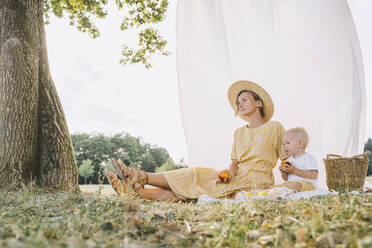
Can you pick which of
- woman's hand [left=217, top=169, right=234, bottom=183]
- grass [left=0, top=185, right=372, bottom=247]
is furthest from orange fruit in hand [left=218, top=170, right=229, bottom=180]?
grass [left=0, top=185, right=372, bottom=247]

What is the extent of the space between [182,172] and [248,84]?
1544mm

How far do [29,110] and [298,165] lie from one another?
11.3 ft

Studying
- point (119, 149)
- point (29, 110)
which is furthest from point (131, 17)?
point (119, 149)

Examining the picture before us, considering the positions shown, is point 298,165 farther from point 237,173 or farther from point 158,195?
point 158,195

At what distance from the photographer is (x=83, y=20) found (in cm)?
666

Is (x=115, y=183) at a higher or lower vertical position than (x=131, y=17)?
lower

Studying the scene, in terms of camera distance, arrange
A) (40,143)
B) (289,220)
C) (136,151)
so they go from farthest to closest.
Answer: (136,151) → (40,143) → (289,220)

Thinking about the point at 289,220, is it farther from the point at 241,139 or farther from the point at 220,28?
the point at 220,28

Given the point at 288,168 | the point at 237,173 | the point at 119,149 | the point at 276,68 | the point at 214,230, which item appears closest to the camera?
the point at 214,230

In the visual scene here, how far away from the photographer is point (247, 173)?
3.26 metres

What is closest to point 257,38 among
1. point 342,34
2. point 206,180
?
point 342,34

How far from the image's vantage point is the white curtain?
3439 mm

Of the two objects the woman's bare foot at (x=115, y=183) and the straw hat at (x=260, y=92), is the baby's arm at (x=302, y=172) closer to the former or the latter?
the straw hat at (x=260, y=92)

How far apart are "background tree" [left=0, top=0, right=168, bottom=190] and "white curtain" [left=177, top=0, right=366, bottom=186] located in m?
1.87
